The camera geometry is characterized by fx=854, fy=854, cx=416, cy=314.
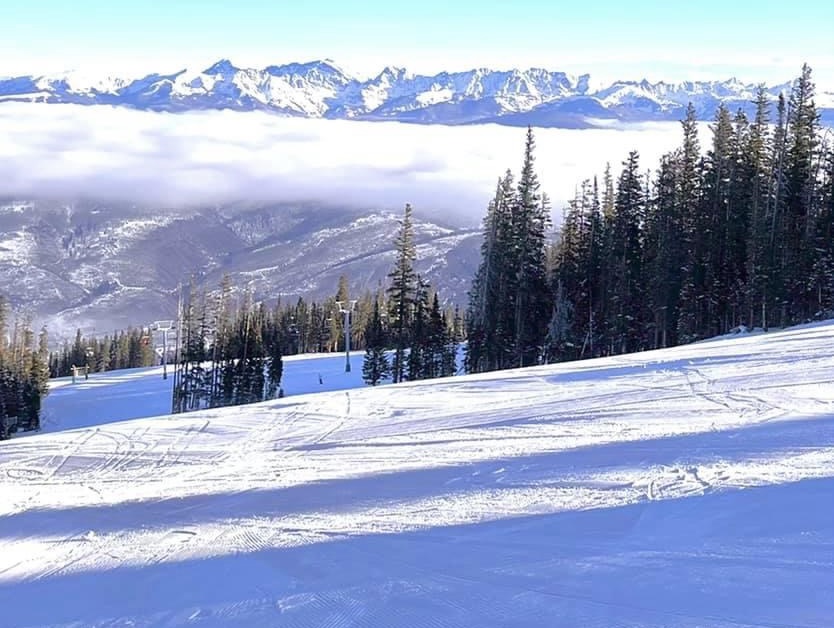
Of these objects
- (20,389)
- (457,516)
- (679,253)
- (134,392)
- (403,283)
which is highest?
(679,253)

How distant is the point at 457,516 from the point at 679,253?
41.5 metres

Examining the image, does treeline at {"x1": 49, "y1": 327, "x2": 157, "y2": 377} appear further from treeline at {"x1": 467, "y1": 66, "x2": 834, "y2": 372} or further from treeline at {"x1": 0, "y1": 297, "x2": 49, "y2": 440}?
treeline at {"x1": 467, "y1": 66, "x2": 834, "y2": 372}

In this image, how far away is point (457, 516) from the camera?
10078mm

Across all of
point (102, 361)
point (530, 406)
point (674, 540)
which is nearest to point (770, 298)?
point (530, 406)

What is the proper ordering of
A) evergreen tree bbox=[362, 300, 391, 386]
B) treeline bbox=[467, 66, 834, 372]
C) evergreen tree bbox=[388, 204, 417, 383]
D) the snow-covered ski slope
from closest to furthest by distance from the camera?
the snow-covered ski slope, treeline bbox=[467, 66, 834, 372], evergreen tree bbox=[388, 204, 417, 383], evergreen tree bbox=[362, 300, 391, 386]

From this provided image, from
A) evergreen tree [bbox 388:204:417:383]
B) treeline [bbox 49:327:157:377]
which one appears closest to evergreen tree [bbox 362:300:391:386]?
evergreen tree [bbox 388:204:417:383]

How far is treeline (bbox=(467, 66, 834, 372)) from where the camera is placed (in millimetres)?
44875

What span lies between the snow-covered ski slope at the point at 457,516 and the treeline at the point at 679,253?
1109 inches

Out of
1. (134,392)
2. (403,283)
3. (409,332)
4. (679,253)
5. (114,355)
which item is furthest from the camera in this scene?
(114,355)

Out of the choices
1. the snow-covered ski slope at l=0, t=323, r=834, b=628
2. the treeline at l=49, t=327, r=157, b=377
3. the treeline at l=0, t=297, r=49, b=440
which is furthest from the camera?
the treeline at l=49, t=327, r=157, b=377

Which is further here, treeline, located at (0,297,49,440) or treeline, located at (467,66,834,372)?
treeline, located at (0,297,49,440)

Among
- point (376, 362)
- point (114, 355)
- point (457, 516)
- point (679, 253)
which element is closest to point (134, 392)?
point (376, 362)

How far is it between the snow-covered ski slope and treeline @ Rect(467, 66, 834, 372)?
28.2 metres

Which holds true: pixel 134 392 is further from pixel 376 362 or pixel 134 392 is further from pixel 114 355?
pixel 114 355
